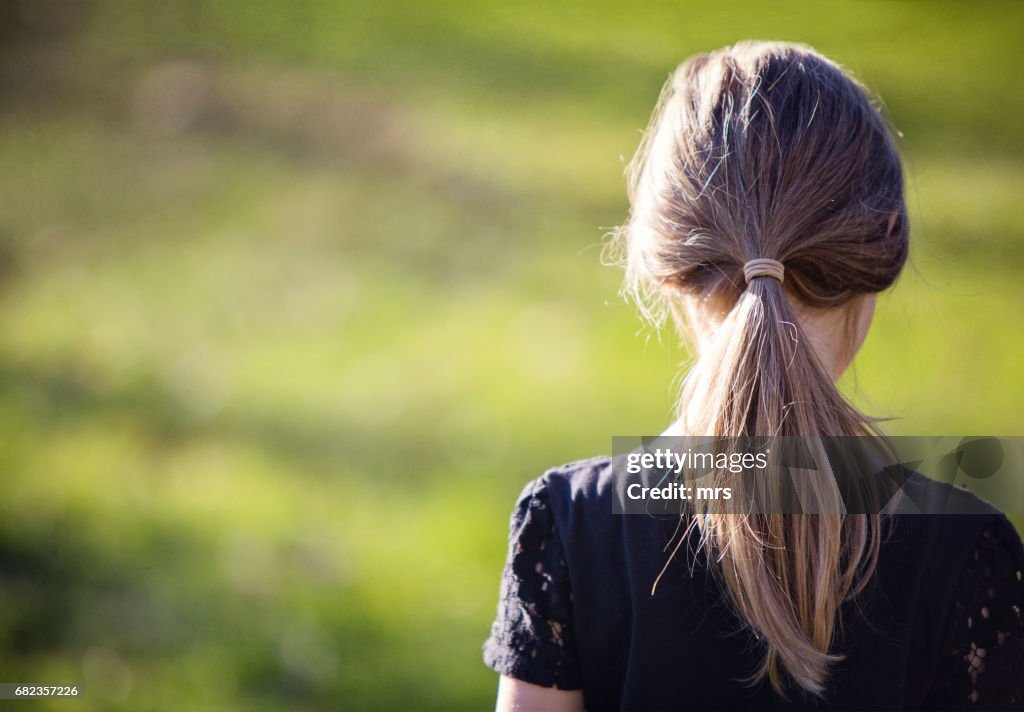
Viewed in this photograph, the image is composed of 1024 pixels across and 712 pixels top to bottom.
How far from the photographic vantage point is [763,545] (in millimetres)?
987

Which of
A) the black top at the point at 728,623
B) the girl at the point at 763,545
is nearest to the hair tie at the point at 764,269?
the girl at the point at 763,545

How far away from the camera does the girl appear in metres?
0.97

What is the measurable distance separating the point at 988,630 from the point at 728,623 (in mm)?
259

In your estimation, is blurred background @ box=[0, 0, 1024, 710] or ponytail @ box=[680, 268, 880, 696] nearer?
ponytail @ box=[680, 268, 880, 696]

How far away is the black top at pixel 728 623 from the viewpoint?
971 millimetres

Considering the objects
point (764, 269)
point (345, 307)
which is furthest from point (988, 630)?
point (345, 307)

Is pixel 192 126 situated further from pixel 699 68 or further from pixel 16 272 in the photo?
pixel 699 68

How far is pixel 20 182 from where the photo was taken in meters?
3.16

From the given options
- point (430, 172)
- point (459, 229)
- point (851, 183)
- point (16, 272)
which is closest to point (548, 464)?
point (459, 229)

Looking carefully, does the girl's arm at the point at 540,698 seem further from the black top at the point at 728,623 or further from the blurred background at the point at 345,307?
the blurred background at the point at 345,307

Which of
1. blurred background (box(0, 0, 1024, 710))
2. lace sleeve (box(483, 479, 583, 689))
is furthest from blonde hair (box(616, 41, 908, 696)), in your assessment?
blurred background (box(0, 0, 1024, 710))

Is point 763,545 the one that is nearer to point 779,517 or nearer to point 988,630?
point 779,517

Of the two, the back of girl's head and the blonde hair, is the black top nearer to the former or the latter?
the blonde hair

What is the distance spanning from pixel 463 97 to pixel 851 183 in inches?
107
